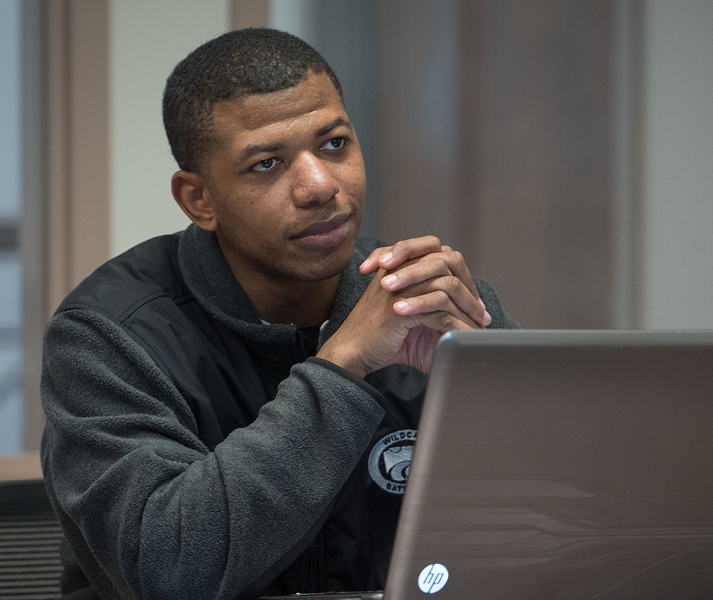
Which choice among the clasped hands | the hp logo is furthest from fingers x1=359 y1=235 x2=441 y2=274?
the hp logo

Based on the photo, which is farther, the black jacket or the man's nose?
the man's nose

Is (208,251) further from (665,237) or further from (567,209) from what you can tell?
(665,237)

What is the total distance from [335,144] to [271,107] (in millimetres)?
116

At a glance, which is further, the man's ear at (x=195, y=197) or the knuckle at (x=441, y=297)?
the man's ear at (x=195, y=197)

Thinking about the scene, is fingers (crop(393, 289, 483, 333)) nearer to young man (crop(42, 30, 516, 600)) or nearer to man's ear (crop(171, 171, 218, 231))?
young man (crop(42, 30, 516, 600))

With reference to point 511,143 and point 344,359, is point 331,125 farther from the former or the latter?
point 511,143

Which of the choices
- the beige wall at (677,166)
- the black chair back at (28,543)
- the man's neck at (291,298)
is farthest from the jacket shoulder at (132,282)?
the beige wall at (677,166)

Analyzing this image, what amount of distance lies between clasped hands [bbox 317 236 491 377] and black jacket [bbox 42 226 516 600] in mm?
52

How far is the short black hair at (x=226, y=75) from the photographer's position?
103cm

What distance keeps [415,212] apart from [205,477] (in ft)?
4.65

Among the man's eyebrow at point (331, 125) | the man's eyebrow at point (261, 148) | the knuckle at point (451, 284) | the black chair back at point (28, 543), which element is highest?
the man's eyebrow at point (331, 125)

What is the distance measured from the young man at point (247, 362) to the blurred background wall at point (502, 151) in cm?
Answer: 87

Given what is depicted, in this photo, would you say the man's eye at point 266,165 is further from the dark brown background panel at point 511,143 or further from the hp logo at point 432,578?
the dark brown background panel at point 511,143

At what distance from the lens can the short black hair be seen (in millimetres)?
1031
